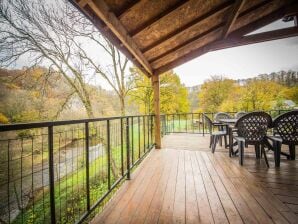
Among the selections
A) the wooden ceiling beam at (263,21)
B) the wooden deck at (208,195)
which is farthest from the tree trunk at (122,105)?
the wooden ceiling beam at (263,21)

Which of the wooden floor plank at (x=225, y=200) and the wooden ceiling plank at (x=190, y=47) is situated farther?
the wooden ceiling plank at (x=190, y=47)

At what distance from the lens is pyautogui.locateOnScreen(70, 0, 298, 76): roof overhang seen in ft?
6.77

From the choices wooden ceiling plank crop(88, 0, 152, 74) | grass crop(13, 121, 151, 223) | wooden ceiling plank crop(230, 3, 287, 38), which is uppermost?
wooden ceiling plank crop(230, 3, 287, 38)

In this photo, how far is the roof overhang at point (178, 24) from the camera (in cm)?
206

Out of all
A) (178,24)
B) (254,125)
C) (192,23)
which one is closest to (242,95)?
(254,125)

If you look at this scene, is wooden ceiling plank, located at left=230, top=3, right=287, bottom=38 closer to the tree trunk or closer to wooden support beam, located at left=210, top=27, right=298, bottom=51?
wooden support beam, located at left=210, top=27, right=298, bottom=51

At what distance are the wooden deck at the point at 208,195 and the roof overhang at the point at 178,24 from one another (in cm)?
219

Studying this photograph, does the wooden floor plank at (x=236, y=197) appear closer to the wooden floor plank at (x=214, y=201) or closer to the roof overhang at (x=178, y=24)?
the wooden floor plank at (x=214, y=201)

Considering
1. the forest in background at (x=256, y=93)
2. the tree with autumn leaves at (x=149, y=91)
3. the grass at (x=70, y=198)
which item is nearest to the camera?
the grass at (x=70, y=198)

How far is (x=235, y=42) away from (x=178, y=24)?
1817 millimetres

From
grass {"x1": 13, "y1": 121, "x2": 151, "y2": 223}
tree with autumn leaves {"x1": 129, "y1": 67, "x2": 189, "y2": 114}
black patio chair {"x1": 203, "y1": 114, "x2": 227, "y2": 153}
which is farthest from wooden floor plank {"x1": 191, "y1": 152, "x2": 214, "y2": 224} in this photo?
tree with autumn leaves {"x1": 129, "y1": 67, "x2": 189, "y2": 114}

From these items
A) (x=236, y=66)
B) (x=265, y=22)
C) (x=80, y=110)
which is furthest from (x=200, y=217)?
(x=236, y=66)

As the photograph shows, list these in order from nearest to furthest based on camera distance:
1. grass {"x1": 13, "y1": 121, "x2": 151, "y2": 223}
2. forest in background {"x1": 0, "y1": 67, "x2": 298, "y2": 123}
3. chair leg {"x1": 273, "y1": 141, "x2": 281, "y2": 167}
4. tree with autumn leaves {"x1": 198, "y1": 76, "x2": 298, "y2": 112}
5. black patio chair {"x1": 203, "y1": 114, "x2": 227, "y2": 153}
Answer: grass {"x1": 13, "y1": 121, "x2": 151, "y2": 223} < chair leg {"x1": 273, "y1": 141, "x2": 281, "y2": 167} < black patio chair {"x1": 203, "y1": 114, "x2": 227, "y2": 153} < forest in background {"x1": 0, "y1": 67, "x2": 298, "y2": 123} < tree with autumn leaves {"x1": 198, "y1": 76, "x2": 298, "y2": 112}

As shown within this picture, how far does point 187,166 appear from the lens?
3.10 m
